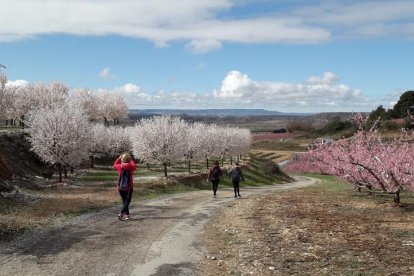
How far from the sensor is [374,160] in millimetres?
24797

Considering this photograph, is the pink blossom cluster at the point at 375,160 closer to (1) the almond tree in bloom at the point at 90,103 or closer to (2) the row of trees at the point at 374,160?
(2) the row of trees at the point at 374,160

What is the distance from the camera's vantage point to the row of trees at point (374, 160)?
2259 cm

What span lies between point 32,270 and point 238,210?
12.5 meters

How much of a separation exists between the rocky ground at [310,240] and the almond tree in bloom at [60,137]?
1969 cm

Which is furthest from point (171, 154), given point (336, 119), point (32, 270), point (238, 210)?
point (336, 119)

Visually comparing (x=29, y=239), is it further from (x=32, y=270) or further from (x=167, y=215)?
(x=167, y=215)

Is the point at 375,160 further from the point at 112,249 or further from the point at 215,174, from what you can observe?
the point at 112,249

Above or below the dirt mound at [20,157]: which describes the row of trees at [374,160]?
above

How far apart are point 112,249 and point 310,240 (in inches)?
247

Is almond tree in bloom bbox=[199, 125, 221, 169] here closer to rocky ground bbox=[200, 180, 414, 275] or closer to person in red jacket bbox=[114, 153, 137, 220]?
rocky ground bbox=[200, 180, 414, 275]

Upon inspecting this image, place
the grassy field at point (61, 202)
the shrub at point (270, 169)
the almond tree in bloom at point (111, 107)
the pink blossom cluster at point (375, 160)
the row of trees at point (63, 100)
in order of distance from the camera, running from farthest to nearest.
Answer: the almond tree in bloom at point (111, 107), the row of trees at point (63, 100), the shrub at point (270, 169), the pink blossom cluster at point (375, 160), the grassy field at point (61, 202)

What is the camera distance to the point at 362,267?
441 inches

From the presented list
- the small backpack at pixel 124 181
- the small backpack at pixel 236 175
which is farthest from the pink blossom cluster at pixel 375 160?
the small backpack at pixel 124 181

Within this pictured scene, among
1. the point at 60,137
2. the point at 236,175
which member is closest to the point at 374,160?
the point at 236,175
